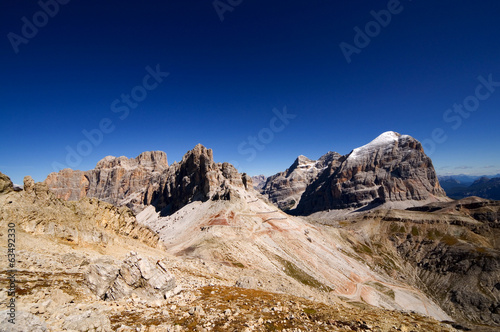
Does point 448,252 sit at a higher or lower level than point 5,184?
lower

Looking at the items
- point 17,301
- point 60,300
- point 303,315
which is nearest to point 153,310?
point 60,300

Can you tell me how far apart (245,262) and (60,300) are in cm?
6526

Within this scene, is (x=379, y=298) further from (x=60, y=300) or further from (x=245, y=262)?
(x=60, y=300)

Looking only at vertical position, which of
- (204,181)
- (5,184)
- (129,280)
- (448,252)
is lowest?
(448,252)

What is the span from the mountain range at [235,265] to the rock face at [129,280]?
9cm

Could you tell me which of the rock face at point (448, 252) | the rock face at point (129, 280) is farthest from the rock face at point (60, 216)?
the rock face at point (448, 252)

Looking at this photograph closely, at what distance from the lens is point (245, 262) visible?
74.5 metres

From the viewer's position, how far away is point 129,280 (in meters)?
19.7

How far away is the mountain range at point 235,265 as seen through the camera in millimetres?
16469

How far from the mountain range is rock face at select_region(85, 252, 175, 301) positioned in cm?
9

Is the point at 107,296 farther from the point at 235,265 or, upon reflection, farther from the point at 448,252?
the point at 448,252

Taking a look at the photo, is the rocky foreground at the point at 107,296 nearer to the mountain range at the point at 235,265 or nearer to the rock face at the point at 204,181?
the mountain range at the point at 235,265

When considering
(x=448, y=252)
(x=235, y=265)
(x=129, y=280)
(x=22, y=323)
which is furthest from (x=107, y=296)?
(x=448, y=252)

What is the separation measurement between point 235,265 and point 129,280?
179 ft
